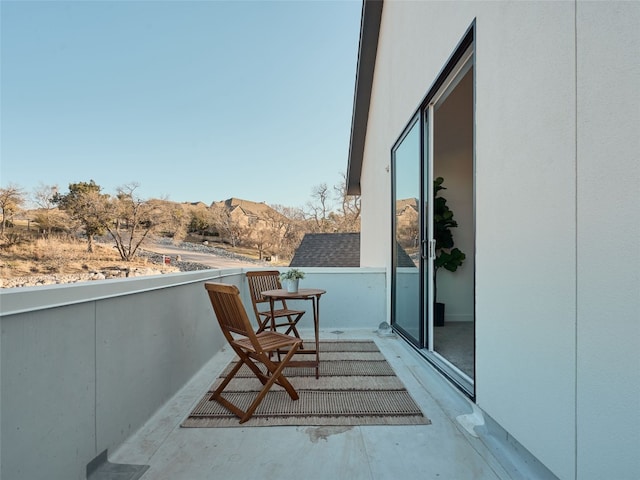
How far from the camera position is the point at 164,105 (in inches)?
782

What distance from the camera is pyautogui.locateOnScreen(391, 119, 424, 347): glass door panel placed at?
3.56m

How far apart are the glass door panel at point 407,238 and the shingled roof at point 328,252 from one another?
566 cm

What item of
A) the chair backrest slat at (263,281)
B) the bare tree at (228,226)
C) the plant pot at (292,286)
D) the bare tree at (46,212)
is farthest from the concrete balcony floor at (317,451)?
the bare tree at (228,226)

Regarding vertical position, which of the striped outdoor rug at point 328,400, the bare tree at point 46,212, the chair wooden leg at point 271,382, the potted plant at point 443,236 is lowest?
the striped outdoor rug at point 328,400

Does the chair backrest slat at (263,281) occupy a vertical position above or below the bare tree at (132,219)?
below

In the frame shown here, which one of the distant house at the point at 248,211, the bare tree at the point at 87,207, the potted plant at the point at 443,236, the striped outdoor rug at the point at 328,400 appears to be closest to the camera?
the striped outdoor rug at the point at 328,400

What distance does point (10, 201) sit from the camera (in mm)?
12453

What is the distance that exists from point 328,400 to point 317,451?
27.3 inches

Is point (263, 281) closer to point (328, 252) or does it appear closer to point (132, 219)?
point (328, 252)

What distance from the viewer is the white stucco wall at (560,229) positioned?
1.11m

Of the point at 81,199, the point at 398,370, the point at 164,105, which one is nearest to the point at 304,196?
the point at 164,105

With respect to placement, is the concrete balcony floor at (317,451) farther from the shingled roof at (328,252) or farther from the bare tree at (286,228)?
the bare tree at (286,228)

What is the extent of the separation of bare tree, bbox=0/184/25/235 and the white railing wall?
41.5ft

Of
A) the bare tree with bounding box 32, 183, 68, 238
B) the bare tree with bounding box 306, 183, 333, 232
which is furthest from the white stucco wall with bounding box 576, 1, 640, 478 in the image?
the bare tree with bounding box 306, 183, 333, 232
